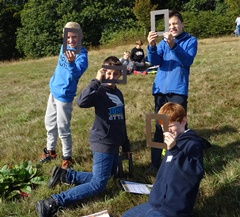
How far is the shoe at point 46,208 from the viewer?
10.3ft

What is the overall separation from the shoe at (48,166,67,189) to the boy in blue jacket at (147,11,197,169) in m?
1.08

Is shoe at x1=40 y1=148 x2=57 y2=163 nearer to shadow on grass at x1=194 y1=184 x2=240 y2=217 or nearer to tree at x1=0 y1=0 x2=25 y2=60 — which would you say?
shadow on grass at x1=194 y1=184 x2=240 y2=217

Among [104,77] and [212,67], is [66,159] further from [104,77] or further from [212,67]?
[212,67]

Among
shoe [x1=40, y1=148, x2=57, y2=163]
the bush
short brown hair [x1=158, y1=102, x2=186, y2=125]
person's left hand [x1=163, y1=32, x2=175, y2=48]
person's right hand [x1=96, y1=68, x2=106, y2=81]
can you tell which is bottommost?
shoe [x1=40, y1=148, x2=57, y2=163]

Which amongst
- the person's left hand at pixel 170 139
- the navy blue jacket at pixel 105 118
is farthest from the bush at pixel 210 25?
the person's left hand at pixel 170 139

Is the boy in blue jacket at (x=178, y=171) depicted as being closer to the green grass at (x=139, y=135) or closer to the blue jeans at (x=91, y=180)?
the green grass at (x=139, y=135)

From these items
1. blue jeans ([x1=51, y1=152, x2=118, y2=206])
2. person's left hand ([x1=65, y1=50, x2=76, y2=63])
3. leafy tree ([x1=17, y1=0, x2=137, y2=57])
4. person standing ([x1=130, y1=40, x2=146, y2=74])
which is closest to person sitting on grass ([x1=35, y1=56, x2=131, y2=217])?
blue jeans ([x1=51, y1=152, x2=118, y2=206])

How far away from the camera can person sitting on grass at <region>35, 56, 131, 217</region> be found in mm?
3260

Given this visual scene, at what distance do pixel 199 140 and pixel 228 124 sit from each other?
115 inches

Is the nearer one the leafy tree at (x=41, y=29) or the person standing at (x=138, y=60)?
the person standing at (x=138, y=60)

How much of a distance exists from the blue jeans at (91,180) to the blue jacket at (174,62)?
1.04 m

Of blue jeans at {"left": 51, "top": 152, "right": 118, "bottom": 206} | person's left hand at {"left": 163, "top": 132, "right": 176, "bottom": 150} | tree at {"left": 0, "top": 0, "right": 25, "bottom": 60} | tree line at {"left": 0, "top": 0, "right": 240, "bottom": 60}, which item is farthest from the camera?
tree at {"left": 0, "top": 0, "right": 25, "bottom": 60}

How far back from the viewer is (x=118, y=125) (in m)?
3.56

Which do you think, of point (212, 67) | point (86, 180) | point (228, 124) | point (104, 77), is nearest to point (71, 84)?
point (104, 77)
